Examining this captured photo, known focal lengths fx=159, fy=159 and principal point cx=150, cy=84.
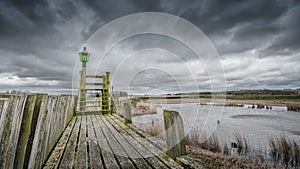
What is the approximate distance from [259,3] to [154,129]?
15.2m

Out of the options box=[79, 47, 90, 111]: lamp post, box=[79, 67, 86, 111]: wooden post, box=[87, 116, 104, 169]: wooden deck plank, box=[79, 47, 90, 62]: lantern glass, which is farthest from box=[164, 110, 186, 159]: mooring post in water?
box=[79, 47, 90, 62]: lantern glass

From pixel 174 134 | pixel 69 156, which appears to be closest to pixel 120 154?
pixel 69 156

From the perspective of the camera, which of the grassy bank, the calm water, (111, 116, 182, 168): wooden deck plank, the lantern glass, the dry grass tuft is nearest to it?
(111, 116, 182, 168): wooden deck plank

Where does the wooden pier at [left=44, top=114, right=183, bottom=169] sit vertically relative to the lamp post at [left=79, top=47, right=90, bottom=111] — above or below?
below

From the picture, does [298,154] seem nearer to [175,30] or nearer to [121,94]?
[175,30]

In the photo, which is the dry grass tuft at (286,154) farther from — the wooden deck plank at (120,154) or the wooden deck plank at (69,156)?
the wooden deck plank at (69,156)

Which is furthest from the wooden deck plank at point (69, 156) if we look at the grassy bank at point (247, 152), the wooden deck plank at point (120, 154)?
the grassy bank at point (247, 152)

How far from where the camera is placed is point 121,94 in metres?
11.4

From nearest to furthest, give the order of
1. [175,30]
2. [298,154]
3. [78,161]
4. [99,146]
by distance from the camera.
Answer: [78,161], [99,146], [298,154], [175,30]

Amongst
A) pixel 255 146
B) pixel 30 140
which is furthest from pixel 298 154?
pixel 30 140

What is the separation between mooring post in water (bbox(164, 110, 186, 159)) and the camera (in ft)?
6.37

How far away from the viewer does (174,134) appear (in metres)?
1.94

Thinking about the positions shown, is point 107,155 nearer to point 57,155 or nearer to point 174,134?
point 57,155

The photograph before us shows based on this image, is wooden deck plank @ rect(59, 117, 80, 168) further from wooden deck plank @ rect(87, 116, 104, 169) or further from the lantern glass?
the lantern glass
